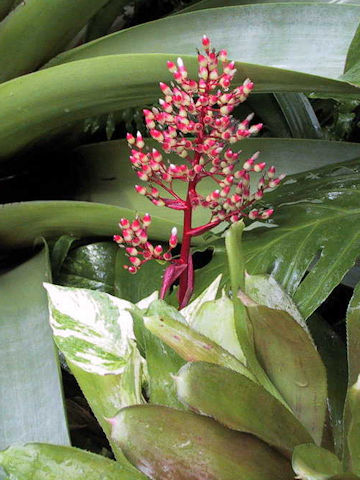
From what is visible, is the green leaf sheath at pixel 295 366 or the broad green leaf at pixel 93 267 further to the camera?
the broad green leaf at pixel 93 267

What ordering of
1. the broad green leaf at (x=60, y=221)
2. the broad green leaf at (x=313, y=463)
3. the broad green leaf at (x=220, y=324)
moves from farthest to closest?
the broad green leaf at (x=60, y=221)
the broad green leaf at (x=220, y=324)
the broad green leaf at (x=313, y=463)

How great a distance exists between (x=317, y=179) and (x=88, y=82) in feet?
0.88

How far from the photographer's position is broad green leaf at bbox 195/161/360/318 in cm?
57

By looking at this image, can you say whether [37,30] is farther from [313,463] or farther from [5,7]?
A: [313,463]

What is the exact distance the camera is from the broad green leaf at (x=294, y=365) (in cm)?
39

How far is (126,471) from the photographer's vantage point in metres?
0.38

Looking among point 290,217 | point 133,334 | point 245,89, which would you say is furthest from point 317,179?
point 133,334

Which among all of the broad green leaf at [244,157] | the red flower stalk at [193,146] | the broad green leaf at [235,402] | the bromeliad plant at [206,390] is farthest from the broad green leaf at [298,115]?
the broad green leaf at [235,402]

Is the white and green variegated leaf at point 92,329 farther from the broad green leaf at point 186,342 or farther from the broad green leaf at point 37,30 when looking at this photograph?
the broad green leaf at point 37,30

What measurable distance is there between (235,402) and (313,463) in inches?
2.1

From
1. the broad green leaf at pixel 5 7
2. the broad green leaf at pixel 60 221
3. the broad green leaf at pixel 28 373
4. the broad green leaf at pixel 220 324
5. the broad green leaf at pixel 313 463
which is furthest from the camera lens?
the broad green leaf at pixel 5 7

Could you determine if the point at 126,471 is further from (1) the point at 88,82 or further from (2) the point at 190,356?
(1) the point at 88,82

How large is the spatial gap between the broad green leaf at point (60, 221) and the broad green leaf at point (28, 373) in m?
0.07

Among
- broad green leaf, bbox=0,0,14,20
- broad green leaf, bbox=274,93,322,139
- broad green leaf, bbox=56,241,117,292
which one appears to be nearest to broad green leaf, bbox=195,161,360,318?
broad green leaf, bbox=56,241,117,292
